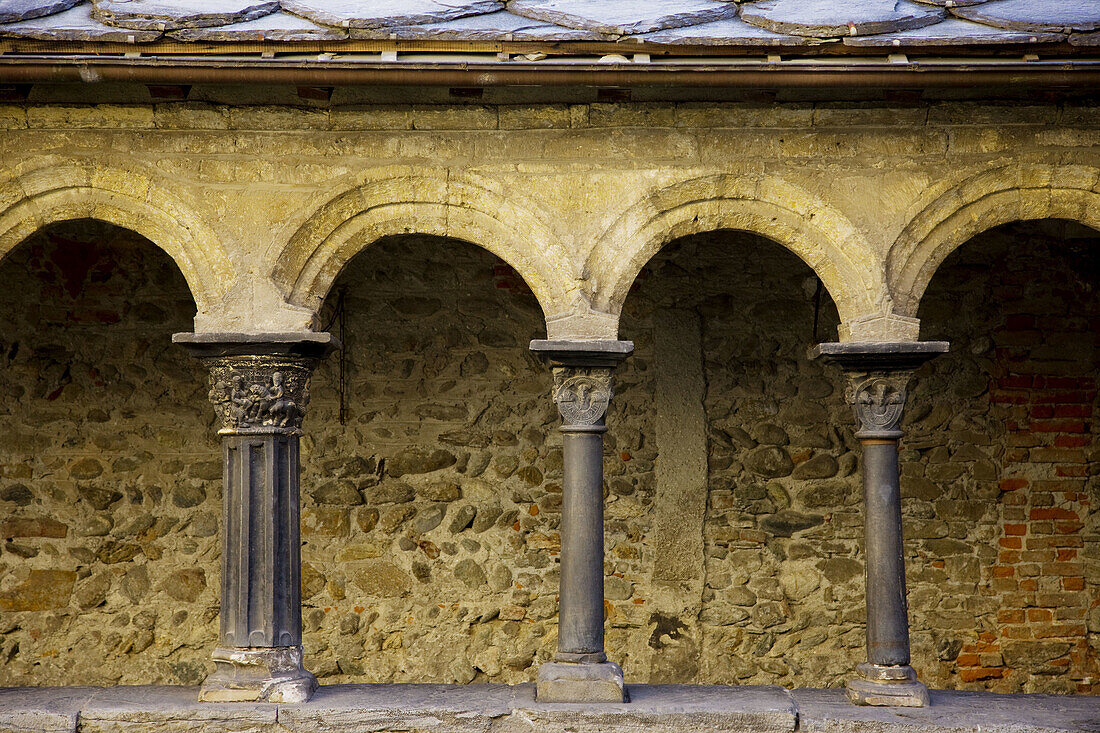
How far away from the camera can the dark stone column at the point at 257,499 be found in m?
4.32

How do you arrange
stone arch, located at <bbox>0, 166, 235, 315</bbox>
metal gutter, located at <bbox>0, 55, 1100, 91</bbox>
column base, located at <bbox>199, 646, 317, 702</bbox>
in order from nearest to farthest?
metal gutter, located at <bbox>0, 55, 1100, 91</bbox> → column base, located at <bbox>199, 646, 317, 702</bbox> → stone arch, located at <bbox>0, 166, 235, 315</bbox>

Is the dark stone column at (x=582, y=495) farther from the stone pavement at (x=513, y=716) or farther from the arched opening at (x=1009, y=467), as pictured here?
the arched opening at (x=1009, y=467)

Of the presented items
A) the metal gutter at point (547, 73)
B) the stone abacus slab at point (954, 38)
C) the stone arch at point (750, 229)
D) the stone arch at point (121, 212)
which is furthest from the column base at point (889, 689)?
the stone arch at point (121, 212)

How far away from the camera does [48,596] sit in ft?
19.4

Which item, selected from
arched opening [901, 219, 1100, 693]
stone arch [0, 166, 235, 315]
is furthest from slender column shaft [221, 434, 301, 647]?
arched opening [901, 219, 1100, 693]

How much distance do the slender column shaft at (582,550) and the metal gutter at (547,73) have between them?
1.46 meters

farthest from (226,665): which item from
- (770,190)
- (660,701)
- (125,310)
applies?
(770,190)

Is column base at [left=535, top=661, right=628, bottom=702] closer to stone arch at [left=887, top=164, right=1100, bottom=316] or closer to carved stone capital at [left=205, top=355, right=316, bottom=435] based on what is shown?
carved stone capital at [left=205, top=355, right=316, bottom=435]

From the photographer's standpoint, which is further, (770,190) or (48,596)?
(48,596)

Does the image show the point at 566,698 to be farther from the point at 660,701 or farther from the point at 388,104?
the point at 388,104

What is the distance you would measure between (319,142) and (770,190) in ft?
6.43

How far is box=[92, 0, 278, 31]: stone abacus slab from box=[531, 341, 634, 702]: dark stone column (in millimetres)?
1817

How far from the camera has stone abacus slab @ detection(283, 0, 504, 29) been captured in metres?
4.27

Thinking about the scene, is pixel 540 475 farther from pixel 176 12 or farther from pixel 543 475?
pixel 176 12
